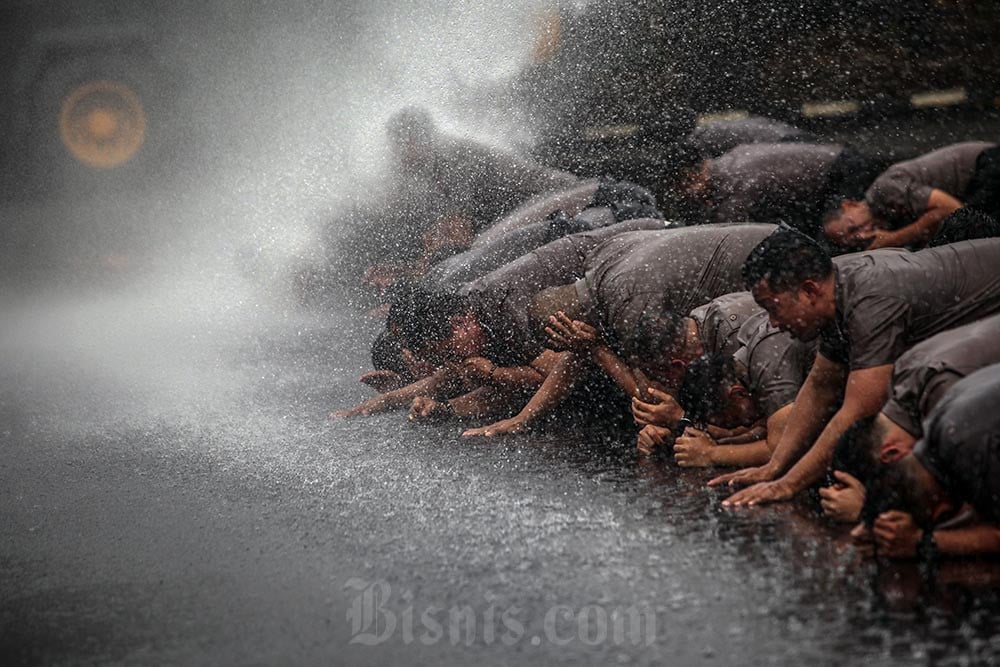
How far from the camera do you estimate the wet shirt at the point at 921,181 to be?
3.42 meters

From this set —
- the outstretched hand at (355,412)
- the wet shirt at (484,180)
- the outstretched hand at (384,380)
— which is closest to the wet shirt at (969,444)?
the outstretched hand at (355,412)

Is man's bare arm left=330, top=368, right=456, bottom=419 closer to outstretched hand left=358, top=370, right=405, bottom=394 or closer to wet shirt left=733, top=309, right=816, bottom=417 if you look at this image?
outstretched hand left=358, top=370, right=405, bottom=394

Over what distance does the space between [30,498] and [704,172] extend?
9.28 feet

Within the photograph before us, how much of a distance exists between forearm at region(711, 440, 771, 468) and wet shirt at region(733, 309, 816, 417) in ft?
0.33

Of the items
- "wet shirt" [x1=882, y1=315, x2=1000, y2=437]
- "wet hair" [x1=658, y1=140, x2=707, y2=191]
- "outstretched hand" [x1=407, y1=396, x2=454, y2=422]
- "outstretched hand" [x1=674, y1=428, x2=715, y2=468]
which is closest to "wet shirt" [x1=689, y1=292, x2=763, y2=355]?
"outstretched hand" [x1=674, y1=428, x2=715, y2=468]

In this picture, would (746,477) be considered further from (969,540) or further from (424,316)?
(424,316)

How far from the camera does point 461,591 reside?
237cm

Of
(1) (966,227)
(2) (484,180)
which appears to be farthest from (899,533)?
(2) (484,180)

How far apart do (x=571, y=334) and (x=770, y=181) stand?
1120 millimetres

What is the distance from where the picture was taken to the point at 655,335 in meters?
3.30

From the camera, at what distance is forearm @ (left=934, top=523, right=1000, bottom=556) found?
2.09 m

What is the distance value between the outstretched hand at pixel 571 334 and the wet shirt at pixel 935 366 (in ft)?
4.50

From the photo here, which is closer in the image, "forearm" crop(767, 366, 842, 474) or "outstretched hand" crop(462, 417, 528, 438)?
"forearm" crop(767, 366, 842, 474)

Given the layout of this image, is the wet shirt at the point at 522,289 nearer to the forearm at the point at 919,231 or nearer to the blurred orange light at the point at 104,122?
the forearm at the point at 919,231
